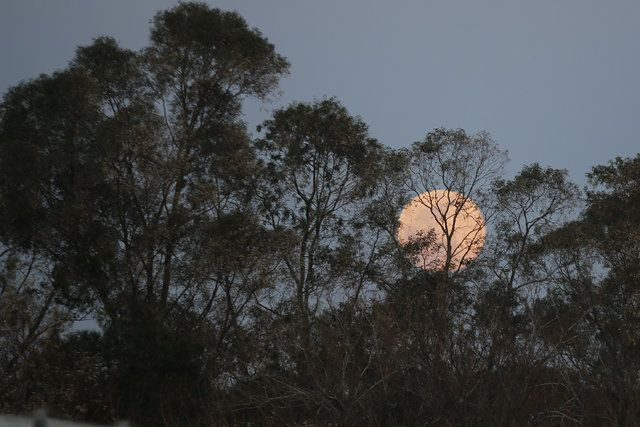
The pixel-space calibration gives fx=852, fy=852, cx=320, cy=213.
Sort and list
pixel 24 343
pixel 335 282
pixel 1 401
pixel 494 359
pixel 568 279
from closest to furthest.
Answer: pixel 494 359 < pixel 1 401 < pixel 24 343 < pixel 568 279 < pixel 335 282

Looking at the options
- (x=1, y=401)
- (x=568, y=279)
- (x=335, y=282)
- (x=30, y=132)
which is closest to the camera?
(x=1, y=401)

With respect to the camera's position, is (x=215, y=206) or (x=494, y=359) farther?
(x=215, y=206)

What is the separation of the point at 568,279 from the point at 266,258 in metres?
9.75

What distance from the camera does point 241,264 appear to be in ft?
82.9

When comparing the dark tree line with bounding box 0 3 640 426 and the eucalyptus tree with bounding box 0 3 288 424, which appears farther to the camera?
the eucalyptus tree with bounding box 0 3 288 424

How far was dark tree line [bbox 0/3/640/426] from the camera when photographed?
14.6 metres

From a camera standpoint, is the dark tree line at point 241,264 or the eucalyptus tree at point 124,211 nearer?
the dark tree line at point 241,264

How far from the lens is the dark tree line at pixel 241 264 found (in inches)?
575

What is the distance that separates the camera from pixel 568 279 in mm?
27312

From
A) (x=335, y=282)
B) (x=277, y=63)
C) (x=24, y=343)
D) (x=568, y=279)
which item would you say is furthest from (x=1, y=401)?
(x=568, y=279)

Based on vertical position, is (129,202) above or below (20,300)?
above

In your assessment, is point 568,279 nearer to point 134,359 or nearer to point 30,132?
point 134,359

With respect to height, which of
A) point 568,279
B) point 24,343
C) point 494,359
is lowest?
point 494,359

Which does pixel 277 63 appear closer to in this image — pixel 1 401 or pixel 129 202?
pixel 129 202
